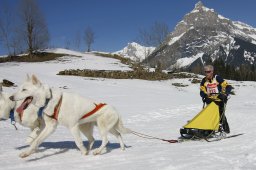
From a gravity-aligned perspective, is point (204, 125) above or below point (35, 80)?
below

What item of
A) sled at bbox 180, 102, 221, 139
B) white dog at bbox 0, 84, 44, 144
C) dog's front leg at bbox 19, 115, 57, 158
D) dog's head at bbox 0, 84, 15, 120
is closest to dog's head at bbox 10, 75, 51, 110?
dog's front leg at bbox 19, 115, 57, 158

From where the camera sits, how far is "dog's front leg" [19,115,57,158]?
5957mm

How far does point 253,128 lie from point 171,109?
6.70m

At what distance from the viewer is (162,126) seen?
492 inches

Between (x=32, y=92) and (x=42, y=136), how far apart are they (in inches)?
32.1

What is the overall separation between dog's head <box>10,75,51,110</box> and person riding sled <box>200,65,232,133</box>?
4.95 m

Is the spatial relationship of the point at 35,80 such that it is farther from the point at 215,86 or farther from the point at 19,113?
the point at 215,86

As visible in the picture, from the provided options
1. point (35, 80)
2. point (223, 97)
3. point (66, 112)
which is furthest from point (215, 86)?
point (35, 80)

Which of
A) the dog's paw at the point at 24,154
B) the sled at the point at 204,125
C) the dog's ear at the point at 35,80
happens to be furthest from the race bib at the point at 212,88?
the dog's paw at the point at 24,154

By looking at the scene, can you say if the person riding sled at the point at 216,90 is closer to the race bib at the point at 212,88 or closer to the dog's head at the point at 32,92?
the race bib at the point at 212,88

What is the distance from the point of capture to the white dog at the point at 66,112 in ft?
19.1

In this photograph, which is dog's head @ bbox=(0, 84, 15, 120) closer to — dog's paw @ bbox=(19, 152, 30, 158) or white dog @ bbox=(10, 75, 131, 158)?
white dog @ bbox=(10, 75, 131, 158)

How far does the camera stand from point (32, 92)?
579 centimetres

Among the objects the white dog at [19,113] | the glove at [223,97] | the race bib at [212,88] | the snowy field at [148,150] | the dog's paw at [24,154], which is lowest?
the snowy field at [148,150]
